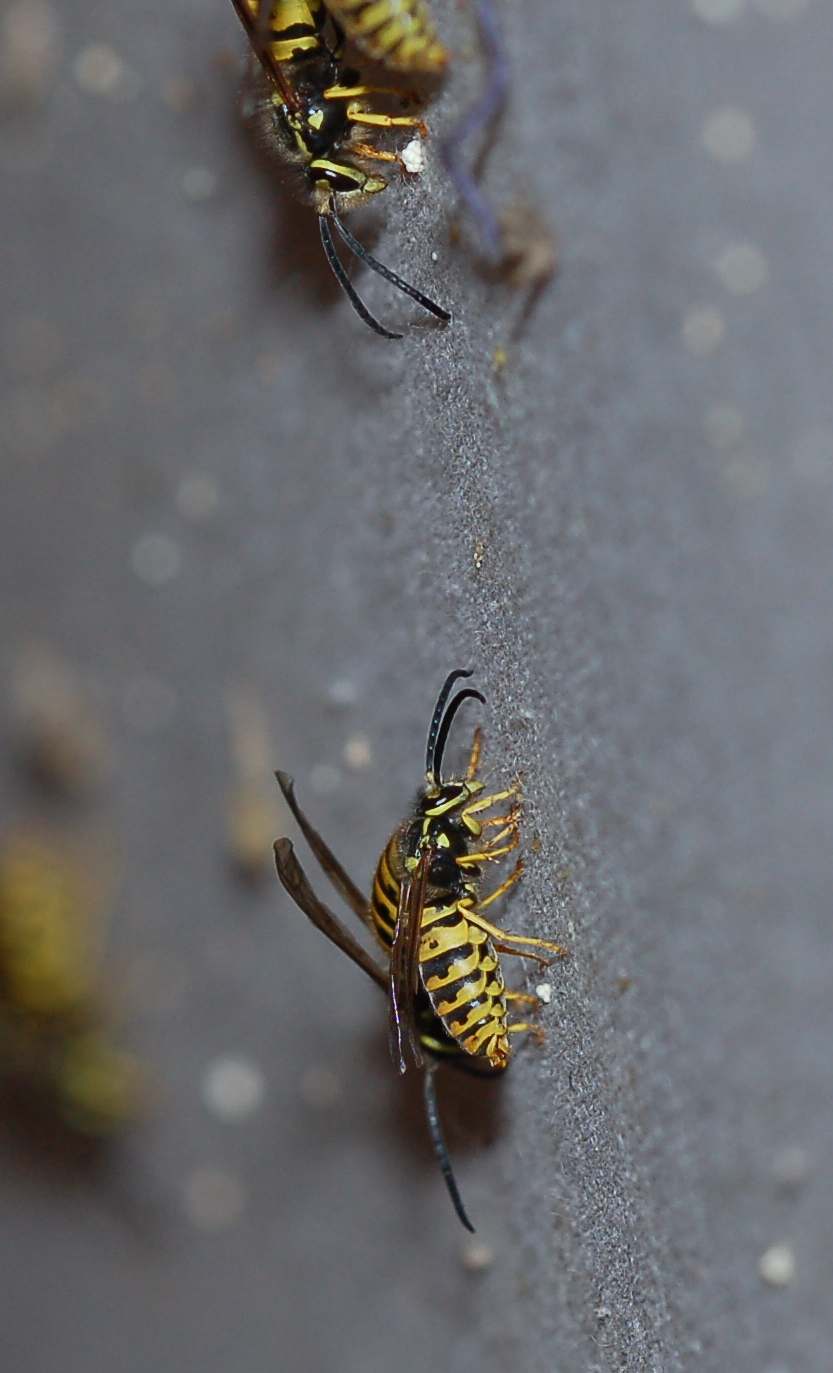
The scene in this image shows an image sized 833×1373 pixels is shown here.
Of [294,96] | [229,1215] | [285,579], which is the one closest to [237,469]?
[285,579]

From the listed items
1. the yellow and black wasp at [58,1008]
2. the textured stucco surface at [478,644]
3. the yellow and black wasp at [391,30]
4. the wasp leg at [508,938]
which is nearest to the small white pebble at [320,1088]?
the textured stucco surface at [478,644]

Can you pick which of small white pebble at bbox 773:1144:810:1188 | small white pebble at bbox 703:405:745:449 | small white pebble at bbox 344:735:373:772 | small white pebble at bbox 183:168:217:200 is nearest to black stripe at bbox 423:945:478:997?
small white pebble at bbox 344:735:373:772

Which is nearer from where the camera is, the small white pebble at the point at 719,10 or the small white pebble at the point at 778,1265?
the small white pebble at the point at 778,1265

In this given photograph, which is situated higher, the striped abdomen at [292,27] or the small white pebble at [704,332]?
the striped abdomen at [292,27]

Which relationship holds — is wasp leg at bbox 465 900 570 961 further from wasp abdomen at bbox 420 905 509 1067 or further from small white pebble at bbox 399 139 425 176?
small white pebble at bbox 399 139 425 176

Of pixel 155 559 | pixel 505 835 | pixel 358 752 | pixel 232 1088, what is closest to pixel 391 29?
pixel 505 835

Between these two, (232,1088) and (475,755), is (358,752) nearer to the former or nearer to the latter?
(475,755)

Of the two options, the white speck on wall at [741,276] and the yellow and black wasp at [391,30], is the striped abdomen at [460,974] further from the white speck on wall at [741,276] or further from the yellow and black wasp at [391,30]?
the white speck on wall at [741,276]
